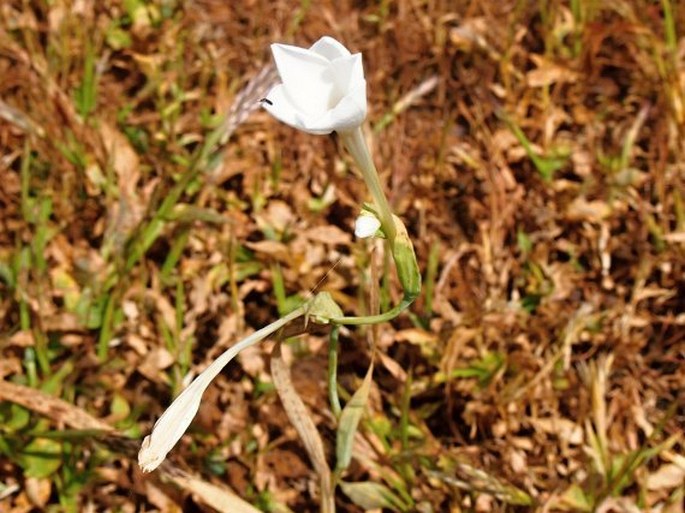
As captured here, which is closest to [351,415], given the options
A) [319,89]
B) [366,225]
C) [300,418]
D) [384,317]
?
[300,418]

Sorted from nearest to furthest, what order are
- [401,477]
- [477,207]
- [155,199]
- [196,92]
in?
1. [401,477]
2. [155,199]
3. [477,207]
4. [196,92]

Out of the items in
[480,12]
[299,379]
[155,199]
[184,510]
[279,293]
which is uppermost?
[480,12]

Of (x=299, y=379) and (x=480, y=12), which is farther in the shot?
(x=480, y=12)

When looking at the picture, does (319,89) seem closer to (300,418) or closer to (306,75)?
(306,75)

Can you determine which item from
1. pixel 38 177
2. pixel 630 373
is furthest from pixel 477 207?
pixel 38 177

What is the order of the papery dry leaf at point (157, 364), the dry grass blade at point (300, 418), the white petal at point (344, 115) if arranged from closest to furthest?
1. the white petal at point (344, 115)
2. the dry grass blade at point (300, 418)
3. the papery dry leaf at point (157, 364)

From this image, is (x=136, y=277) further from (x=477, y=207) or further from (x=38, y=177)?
(x=477, y=207)

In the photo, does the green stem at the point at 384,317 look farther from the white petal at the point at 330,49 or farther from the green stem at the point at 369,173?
the white petal at the point at 330,49

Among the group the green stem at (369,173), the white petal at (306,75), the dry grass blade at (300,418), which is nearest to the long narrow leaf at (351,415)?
the dry grass blade at (300,418)
